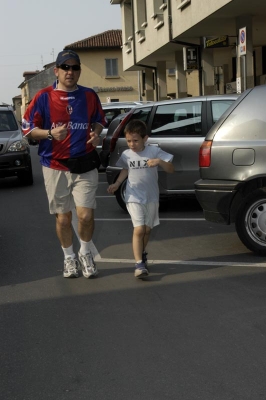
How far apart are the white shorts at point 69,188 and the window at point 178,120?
4097 mm

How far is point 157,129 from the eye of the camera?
34.5 feet

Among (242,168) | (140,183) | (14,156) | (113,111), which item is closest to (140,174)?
(140,183)

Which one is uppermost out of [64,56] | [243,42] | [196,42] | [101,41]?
[101,41]

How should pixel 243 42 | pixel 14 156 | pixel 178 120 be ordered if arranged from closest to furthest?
1. pixel 178 120
2. pixel 14 156
3. pixel 243 42

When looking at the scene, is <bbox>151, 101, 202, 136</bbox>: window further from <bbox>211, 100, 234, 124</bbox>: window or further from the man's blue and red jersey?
the man's blue and red jersey

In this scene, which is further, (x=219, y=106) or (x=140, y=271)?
(x=219, y=106)

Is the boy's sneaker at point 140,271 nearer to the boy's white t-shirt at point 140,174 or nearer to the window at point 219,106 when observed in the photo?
the boy's white t-shirt at point 140,174

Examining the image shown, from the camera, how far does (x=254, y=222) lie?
7199 millimetres

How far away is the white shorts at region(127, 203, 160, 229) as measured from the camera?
6469 millimetres

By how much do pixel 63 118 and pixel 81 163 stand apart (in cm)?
43

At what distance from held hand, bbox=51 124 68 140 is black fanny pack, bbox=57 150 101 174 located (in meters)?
0.31

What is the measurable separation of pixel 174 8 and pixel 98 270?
20071mm

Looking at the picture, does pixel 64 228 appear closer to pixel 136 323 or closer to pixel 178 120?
pixel 136 323

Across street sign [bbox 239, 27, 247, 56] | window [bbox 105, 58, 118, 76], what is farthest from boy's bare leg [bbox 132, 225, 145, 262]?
window [bbox 105, 58, 118, 76]
